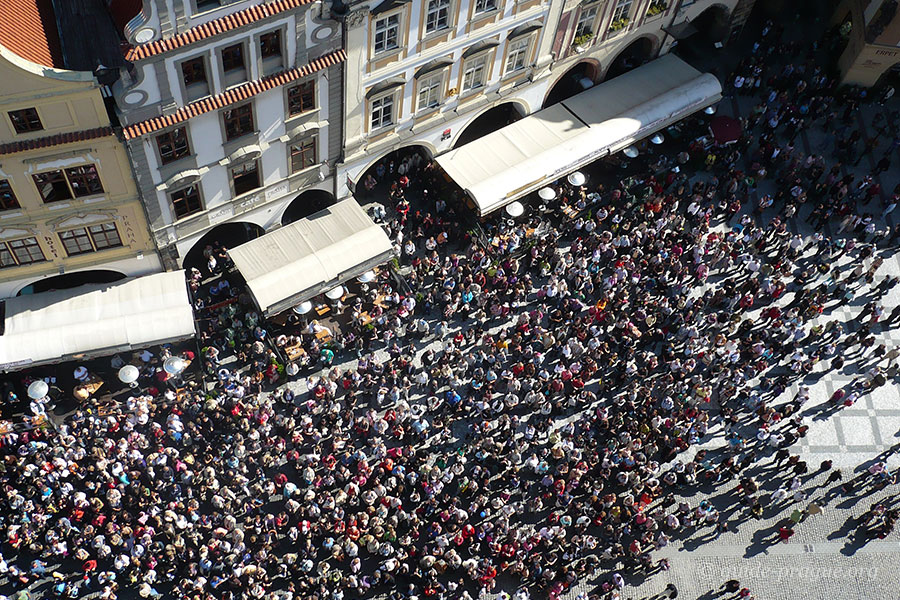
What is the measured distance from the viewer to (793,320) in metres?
48.6

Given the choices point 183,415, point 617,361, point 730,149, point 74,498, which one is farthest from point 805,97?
point 74,498

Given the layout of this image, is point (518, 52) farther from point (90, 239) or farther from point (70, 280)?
point (70, 280)

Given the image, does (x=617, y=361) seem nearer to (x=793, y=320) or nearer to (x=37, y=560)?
(x=793, y=320)

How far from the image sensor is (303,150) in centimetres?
4484

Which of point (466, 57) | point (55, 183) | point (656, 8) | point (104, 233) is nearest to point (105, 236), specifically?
point (104, 233)

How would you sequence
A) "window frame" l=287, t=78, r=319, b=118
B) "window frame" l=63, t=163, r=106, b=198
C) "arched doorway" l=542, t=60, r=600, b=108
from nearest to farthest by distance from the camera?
"window frame" l=63, t=163, r=106, b=198, "window frame" l=287, t=78, r=319, b=118, "arched doorway" l=542, t=60, r=600, b=108

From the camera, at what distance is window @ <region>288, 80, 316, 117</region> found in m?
41.6

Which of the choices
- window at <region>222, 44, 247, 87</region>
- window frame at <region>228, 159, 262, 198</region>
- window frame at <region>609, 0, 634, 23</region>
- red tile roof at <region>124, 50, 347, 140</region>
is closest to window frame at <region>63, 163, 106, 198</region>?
red tile roof at <region>124, 50, 347, 140</region>

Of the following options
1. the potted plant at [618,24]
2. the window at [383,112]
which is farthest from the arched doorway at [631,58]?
the window at [383,112]

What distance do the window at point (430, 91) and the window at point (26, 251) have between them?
742 inches

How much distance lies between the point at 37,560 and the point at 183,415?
8.37 meters

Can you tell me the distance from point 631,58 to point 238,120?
86.3ft

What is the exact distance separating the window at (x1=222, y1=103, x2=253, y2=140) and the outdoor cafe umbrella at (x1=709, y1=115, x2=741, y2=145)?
1067 inches

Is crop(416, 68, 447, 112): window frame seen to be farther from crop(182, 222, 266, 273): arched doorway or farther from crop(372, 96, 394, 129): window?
crop(182, 222, 266, 273): arched doorway
